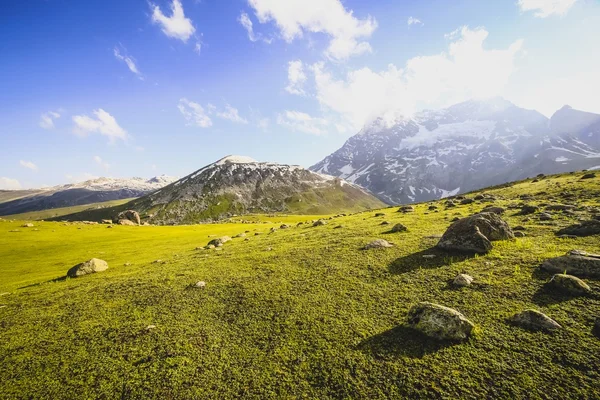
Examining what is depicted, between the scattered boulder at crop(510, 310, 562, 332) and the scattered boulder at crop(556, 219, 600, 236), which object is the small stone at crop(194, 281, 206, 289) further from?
the scattered boulder at crop(556, 219, 600, 236)

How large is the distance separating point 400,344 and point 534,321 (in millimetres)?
4762

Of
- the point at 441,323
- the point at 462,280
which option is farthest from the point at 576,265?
the point at 441,323

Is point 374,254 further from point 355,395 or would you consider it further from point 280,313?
point 355,395

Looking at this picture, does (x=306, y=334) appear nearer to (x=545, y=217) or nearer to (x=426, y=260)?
(x=426, y=260)

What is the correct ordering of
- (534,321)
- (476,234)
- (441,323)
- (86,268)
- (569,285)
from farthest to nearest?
1. (86,268)
2. (476,234)
3. (569,285)
4. (441,323)
5. (534,321)

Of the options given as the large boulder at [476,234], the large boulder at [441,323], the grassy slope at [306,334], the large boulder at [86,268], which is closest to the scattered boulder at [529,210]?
the grassy slope at [306,334]

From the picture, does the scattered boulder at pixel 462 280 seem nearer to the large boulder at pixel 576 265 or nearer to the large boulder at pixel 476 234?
the large boulder at pixel 576 265

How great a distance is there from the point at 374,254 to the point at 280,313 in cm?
901

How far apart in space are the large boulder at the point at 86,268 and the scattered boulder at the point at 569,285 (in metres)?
31.7

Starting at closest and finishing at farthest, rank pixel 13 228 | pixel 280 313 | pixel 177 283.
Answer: pixel 280 313
pixel 177 283
pixel 13 228

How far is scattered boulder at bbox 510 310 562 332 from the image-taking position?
892 cm

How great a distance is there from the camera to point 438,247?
704 inches

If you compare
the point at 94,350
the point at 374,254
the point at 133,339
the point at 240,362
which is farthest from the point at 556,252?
the point at 94,350

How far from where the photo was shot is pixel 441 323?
9594 millimetres
